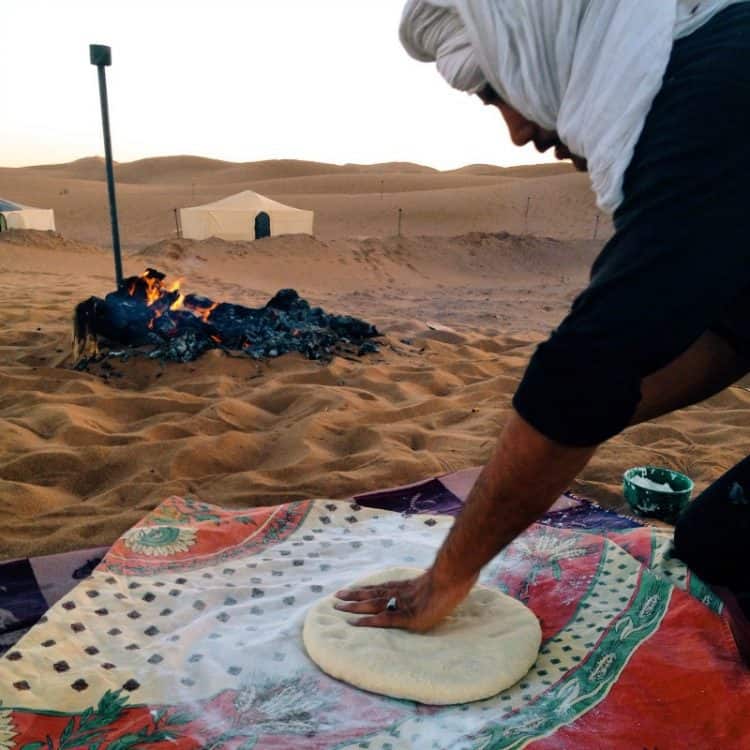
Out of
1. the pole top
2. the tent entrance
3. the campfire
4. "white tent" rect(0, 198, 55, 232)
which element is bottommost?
the campfire

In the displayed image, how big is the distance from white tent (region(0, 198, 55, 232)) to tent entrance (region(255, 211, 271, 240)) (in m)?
4.65

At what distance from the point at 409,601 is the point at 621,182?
988 mm

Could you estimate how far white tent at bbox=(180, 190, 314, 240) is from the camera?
546 inches

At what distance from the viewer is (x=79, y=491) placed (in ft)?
8.86

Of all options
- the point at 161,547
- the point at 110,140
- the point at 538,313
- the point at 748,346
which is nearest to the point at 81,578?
the point at 161,547

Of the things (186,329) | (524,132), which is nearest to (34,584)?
(524,132)

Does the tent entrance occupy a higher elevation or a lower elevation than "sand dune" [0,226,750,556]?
higher

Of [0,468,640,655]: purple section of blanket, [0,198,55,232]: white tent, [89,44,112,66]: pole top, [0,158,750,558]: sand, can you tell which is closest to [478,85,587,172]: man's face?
[0,468,640,655]: purple section of blanket

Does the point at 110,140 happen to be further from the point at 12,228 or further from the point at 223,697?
the point at 12,228

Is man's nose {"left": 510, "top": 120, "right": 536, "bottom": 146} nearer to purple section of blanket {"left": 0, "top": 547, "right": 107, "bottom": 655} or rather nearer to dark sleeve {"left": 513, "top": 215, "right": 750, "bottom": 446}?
dark sleeve {"left": 513, "top": 215, "right": 750, "bottom": 446}

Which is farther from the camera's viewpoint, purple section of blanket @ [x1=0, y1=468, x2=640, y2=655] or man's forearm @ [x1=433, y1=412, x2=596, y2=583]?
purple section of blanket @ [x1=0, y1=468, x2=640, y2=655]

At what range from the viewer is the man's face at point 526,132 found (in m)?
1.29

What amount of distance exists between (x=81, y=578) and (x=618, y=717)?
150cm

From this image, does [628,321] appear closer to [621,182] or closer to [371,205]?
[621,182]
